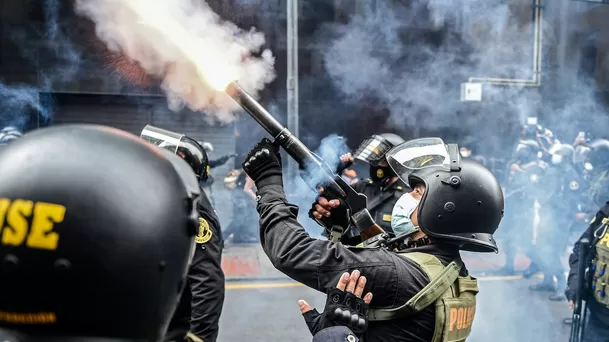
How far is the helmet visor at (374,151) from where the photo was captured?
18.7 feet

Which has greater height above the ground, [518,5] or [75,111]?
[518,5]

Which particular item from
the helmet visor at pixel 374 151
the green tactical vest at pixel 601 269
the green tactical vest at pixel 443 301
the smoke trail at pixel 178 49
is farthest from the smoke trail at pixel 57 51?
the green tactical vest at pixel 443 301

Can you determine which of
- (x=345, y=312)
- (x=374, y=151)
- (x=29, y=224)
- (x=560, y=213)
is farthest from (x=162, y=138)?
(x=560, y=213)

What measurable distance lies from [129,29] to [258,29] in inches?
284

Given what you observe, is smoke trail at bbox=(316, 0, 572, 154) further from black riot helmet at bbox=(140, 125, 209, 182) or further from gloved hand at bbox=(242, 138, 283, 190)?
gloved hand at bbox=(242, 138, 283, 190)

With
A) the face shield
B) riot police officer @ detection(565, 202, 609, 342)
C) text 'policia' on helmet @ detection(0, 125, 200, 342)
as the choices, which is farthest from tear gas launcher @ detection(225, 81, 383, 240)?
the face shield

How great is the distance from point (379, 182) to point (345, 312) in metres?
3.77

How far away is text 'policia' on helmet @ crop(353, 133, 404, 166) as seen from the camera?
224 inches

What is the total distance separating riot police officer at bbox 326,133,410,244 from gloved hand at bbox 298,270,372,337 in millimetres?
3034

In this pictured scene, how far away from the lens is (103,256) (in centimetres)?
112

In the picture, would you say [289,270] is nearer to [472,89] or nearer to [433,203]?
[433,203]

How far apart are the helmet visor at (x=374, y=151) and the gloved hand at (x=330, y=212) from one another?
2.82 m

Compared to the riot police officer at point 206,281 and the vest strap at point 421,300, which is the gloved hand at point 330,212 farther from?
the vest strap at point 421,300

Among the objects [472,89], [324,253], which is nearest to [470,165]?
[324,253]
